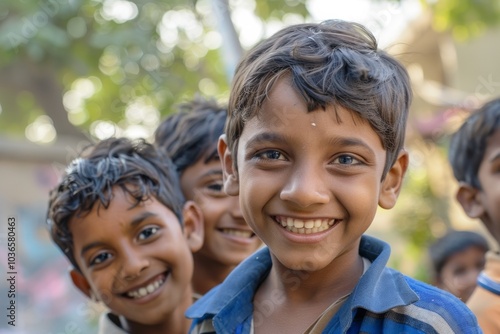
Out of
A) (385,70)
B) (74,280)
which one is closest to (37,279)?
(74,280)

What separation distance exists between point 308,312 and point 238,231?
3.86ft

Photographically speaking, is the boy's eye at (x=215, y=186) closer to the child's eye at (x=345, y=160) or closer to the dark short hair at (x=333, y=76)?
the dark short hair at (x=333, y=76)

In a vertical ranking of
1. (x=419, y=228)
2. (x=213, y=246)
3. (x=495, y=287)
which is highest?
(x=213, y=246)

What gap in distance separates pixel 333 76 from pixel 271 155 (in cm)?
25

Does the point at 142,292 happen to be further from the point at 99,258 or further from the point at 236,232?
the point at 236,232

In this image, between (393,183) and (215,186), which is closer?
(393,183)

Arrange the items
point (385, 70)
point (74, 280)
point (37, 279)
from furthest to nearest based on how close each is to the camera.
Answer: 1. point (37, 279)
2. point (74, 280)
3. point (385, 70)

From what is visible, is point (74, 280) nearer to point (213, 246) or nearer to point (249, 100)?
point (213, 246)

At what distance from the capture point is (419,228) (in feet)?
31.7

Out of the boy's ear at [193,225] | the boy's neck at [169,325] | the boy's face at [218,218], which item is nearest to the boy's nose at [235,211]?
the boy's face at [218,218]

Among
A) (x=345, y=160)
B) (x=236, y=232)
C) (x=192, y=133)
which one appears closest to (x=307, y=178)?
(x=345, y=160)

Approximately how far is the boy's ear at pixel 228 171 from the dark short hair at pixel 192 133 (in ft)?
2.96

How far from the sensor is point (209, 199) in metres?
3.10

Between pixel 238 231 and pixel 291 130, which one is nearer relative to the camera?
pixel 291 130
